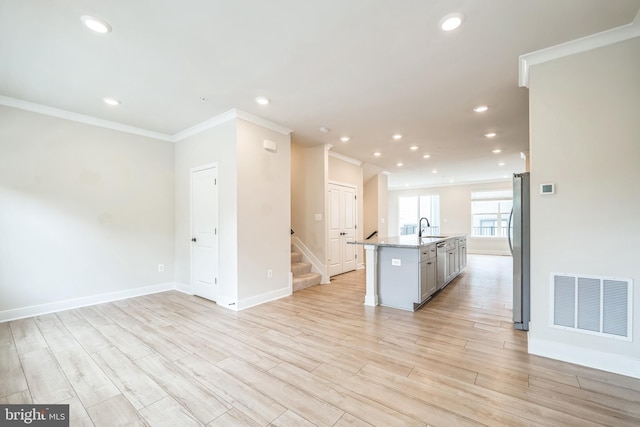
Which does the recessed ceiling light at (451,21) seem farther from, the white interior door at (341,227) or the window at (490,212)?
the window at (490,212)

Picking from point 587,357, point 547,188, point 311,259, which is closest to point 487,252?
point 311,259

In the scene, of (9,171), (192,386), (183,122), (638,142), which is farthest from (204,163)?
(638,142)

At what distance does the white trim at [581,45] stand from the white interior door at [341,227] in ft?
13.6

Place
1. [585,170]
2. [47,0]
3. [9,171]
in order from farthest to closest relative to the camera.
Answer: [9,171] → [585,170] → [47,0]

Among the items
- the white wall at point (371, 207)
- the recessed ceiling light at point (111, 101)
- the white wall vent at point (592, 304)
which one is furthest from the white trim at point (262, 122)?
the white wall at point (371, 207)

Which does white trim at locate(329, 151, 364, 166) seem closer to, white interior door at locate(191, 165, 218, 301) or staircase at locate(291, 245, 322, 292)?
staircase at locate(291, 245, 322, 292)

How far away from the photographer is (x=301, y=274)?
18.0ft

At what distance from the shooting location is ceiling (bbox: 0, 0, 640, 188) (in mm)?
2021

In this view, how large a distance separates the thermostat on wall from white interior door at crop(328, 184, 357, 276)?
4037 millimetres

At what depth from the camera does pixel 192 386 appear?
2.09 metres

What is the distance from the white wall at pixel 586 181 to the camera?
2.21 meters

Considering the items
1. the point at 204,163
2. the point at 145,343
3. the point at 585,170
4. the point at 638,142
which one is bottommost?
the point at 145,343

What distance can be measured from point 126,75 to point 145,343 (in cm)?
294

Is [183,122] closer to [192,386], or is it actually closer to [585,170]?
[192,386]
